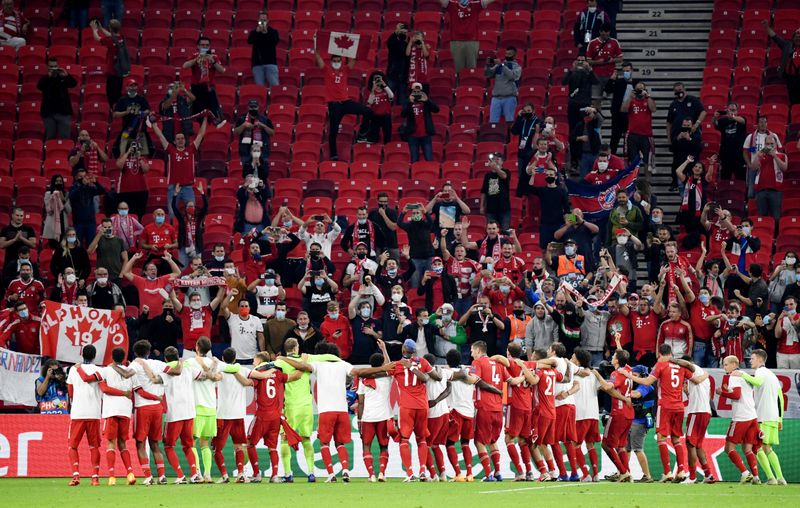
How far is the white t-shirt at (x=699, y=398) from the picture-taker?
21.3 meters

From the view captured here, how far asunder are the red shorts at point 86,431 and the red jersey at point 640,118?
13.7m

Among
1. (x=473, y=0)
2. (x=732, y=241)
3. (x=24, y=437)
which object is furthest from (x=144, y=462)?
(x=473, y=0)

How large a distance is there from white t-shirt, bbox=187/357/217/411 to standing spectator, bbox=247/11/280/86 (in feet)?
40.9

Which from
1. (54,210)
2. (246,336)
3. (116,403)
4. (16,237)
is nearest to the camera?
(116,403)

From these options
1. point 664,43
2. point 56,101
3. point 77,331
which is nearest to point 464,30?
point 664,43

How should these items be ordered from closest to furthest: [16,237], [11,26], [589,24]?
1. [16,237]
2. [589,24]
3. [11,26]

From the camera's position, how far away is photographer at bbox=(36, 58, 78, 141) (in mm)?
30969

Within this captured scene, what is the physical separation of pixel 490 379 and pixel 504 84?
10.8m

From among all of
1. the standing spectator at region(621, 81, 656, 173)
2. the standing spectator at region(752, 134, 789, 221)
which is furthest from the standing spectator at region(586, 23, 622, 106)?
the standing spectator at region(752, 134, 789, 221)

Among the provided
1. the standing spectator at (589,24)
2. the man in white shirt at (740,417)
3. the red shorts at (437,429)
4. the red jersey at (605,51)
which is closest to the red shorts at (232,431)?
the red shorts at (437,429)

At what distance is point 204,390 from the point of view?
20969 millimetres

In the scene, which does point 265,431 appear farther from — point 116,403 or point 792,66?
point 792,66

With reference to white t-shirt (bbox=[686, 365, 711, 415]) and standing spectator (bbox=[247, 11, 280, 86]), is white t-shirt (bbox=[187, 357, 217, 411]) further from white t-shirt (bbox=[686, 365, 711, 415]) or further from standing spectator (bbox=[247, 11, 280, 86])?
standing spectator (bbox=[247, 11, 280, 86])

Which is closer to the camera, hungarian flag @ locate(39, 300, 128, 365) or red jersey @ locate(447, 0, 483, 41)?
hungarian flag @ locate(39, 300, 128, 365)
